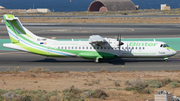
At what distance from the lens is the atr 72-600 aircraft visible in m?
32.9

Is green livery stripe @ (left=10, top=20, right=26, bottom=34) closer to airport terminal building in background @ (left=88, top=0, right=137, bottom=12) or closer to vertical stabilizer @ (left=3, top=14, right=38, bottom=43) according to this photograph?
vertical stabilizer @ (left=3, top=14, right=38, bottom=43)

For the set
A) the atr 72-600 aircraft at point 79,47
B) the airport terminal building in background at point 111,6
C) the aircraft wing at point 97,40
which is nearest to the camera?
the aircraft wing at point 97,40

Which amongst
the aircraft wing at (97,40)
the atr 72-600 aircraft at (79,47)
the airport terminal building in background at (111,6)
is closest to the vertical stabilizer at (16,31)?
the atr 72-600 aircraft at (79,47)

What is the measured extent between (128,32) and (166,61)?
2482cm

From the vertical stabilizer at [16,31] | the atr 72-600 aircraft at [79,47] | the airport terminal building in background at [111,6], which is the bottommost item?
the atr 72-600 aircraft at [79,47]

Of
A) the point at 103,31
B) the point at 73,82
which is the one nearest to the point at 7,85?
the point at 73,82

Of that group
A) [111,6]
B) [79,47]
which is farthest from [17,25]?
[111,6]

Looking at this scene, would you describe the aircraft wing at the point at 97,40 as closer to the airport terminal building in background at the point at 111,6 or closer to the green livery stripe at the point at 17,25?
the green livery stripe at the point at 17,25

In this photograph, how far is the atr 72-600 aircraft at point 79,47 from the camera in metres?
32.9

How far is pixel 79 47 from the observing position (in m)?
33.8

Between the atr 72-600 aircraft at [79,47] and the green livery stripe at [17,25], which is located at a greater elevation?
the green livery stripe at [17,25]

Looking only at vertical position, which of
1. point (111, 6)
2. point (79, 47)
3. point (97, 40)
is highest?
point (111, 6)

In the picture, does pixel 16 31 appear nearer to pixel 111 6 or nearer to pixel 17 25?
pixel 17 25

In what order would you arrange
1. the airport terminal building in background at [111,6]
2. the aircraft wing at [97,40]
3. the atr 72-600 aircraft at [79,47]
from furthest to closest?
the airport terminal building in background at [111,6], the atr 72-600 aircraft at [79,47], the aircraft wing at [97,40]
